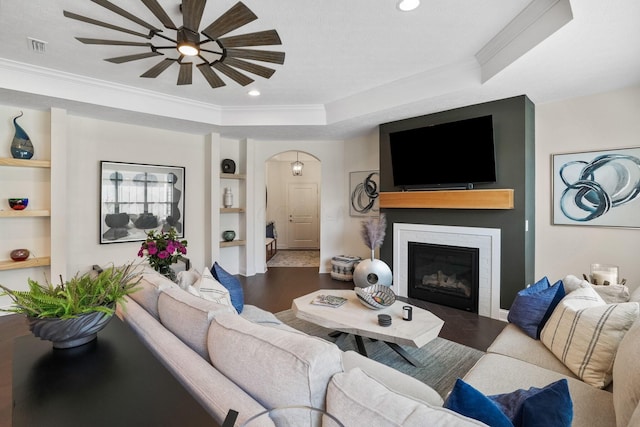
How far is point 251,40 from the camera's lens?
2100 millimetres

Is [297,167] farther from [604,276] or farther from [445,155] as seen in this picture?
[604,276]

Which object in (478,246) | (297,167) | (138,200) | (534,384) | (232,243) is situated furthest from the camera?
(297,167)

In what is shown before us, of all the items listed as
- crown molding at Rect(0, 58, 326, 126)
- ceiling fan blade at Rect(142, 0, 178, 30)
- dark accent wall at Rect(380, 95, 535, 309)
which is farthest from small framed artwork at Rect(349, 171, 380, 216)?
ceiling fan blade at Rect(142, 0, 178, 30)

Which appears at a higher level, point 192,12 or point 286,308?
point 192,12

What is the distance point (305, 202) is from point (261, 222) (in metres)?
3.42

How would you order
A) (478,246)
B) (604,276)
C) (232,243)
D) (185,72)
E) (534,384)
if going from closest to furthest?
(534,384), (185,72), (604,276), (478,246), (232,243)

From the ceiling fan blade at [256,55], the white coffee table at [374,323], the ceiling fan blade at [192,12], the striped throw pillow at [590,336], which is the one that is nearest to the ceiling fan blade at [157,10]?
the ceiling fan blade at [192,12]

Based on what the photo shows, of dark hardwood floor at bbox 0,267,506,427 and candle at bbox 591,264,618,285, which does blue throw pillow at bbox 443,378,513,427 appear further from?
candle at bbox 591,264,618,285

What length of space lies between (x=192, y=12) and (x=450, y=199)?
10.3 feet

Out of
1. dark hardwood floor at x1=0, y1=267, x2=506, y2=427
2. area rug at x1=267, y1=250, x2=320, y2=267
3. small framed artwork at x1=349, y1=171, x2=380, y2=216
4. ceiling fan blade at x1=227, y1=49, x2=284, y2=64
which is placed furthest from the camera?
area rug at x1=267, y1=250, x2=320, y2=267

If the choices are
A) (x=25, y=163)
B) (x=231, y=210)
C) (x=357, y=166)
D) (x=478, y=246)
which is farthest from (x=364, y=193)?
(x=25, y=163)

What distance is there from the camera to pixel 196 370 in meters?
1.07

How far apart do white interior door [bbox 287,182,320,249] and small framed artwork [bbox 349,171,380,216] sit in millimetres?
3479

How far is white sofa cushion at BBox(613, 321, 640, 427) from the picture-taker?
1.03 m
